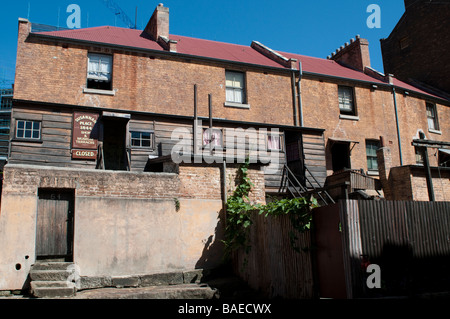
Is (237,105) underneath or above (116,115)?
above

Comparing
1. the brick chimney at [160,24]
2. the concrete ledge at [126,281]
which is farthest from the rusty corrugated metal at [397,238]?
the brick chimney at [160,24]

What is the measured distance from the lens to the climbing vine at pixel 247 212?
27.3ft

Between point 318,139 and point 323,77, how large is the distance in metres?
3.73

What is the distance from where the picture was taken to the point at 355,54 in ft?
78.4

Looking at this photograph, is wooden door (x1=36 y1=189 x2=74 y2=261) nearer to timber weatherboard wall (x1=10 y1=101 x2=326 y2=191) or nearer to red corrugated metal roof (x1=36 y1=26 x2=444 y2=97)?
timber weatherboard wall (x1=10 y1=101 x2=326 y2=191)

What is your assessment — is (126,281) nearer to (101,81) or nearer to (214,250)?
(214,250)

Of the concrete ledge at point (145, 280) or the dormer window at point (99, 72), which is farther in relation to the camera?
the dormer window at point (99, 72)

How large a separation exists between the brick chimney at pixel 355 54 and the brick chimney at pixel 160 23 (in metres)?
11.1

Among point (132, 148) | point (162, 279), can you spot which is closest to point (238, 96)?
point (132, 148)

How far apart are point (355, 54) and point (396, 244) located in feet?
59.7

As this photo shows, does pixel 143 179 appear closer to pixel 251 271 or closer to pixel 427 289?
pixel 251 271

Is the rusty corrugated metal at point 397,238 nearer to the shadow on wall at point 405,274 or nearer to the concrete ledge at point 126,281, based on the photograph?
the shadow on wall at point 405,274
